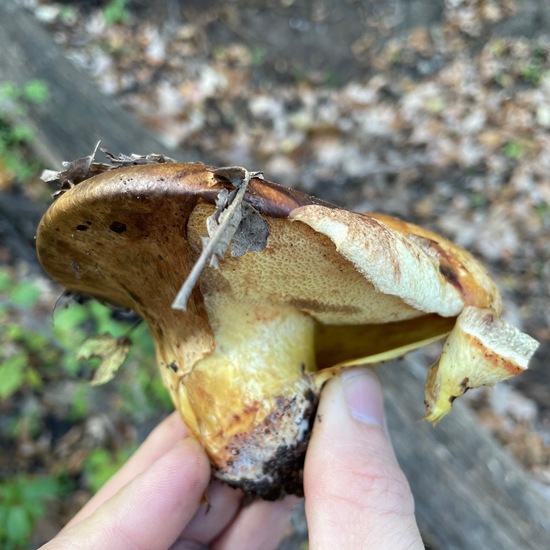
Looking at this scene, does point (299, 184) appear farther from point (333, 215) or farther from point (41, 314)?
point (333, 215)

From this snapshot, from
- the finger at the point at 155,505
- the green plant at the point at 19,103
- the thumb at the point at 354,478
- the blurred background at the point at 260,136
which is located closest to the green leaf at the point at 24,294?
the blurred background at the point at 260,136

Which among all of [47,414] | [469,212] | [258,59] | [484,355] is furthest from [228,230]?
[258,59]

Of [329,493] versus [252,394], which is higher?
[252,394]

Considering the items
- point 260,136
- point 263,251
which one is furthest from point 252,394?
point 260,136

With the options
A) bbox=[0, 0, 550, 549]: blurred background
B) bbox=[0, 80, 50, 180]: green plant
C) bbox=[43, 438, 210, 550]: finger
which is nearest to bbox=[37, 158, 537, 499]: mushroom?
bbox=[43, 438, 210, 550]: finger

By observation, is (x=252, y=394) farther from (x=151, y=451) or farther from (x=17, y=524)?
(x=17, y=524)

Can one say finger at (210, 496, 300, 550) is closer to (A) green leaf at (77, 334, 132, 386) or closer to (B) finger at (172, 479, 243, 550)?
(B) finger at (172, 479, 243, 550)
